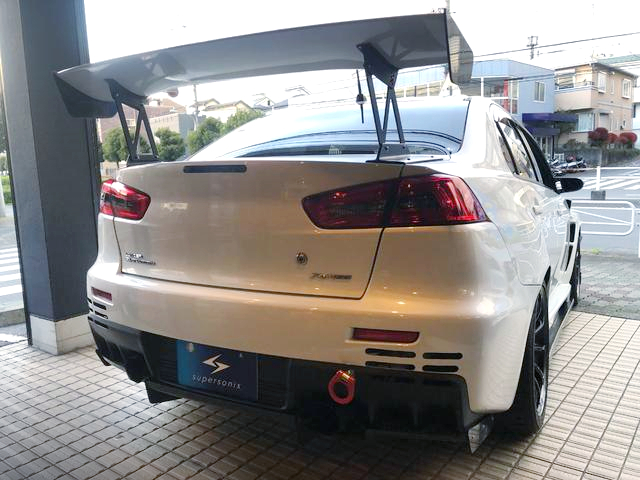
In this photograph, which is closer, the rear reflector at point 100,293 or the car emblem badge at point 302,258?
the car emblem badge at point 302,258

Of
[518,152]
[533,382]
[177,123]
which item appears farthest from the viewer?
[177,123]

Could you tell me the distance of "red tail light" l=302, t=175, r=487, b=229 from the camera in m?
1.75

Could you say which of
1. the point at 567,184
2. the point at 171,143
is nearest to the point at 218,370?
the point at 171,143

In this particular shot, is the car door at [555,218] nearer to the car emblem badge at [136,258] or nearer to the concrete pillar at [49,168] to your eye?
→ the car emblem badge at [136,258]

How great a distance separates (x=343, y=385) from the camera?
178 cm

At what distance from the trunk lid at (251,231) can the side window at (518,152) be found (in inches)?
41.5

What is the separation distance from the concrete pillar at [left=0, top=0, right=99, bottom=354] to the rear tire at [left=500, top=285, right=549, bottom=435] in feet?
9.93

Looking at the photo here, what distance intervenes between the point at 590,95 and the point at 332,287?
1767 inches

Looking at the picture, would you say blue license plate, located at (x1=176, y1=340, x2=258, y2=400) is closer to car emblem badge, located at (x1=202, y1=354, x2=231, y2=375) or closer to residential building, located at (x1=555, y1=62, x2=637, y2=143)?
car emblem badge, located at (x1=202, y1=354, x2=231, y2=375)

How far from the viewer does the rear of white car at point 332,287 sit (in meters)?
1.72

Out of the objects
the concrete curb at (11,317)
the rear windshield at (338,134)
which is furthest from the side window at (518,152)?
the concrete curb at (11,317)

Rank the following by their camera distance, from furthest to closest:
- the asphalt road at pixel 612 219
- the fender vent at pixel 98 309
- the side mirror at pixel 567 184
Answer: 1. the asphalt road at pixel 612 219
2. the side mirror at pixel 567 184
3. the fender vent at pixel 98 309

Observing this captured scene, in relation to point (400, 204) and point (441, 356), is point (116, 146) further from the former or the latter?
point (441, 356)

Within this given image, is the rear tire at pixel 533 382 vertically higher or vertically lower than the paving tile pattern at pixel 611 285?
higher
